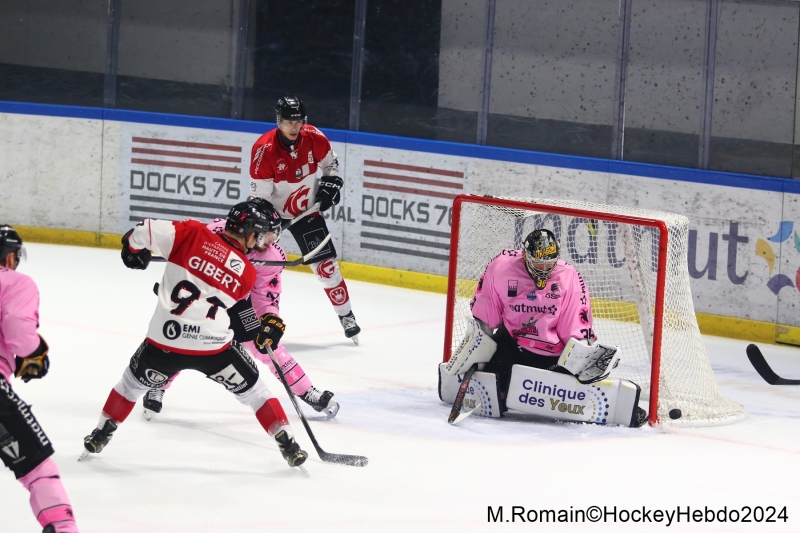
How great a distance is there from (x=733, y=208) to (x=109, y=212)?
14.7ft

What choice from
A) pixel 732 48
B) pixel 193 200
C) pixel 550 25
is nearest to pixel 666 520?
pixel 732 48

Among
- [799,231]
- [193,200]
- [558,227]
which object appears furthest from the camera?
[193,200]

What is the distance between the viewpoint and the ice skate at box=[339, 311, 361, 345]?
21.8 feet

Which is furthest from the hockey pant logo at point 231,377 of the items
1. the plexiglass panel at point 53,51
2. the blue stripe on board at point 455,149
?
the plexiglass panel at point 53,51

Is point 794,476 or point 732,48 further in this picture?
point 732,48

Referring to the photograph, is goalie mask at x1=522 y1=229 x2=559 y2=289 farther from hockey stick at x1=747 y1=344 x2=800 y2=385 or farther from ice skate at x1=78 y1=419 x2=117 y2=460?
ice skate at x1=78 y1=419 x2=117 y2=460

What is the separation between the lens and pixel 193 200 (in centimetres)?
885

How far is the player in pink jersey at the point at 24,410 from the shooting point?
10.9 feet

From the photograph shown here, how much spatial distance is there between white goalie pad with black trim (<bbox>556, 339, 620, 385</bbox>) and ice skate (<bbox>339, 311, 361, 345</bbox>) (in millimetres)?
1761

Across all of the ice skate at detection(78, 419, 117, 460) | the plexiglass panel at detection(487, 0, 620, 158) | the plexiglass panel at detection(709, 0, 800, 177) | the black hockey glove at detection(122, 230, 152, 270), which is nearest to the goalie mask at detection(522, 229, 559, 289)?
the black hockey glove at detection(122, 230, 152, 270)

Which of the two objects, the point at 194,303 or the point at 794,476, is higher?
the point at 194,303

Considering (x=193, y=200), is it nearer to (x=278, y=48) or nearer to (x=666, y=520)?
(x=278, y=48)

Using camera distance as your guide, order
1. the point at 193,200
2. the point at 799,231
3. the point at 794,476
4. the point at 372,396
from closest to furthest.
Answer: the point at 794,476
the point at 372,396
the point at 799,231
the point at 193,200

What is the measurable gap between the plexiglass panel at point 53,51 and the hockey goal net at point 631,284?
3.85 meters
